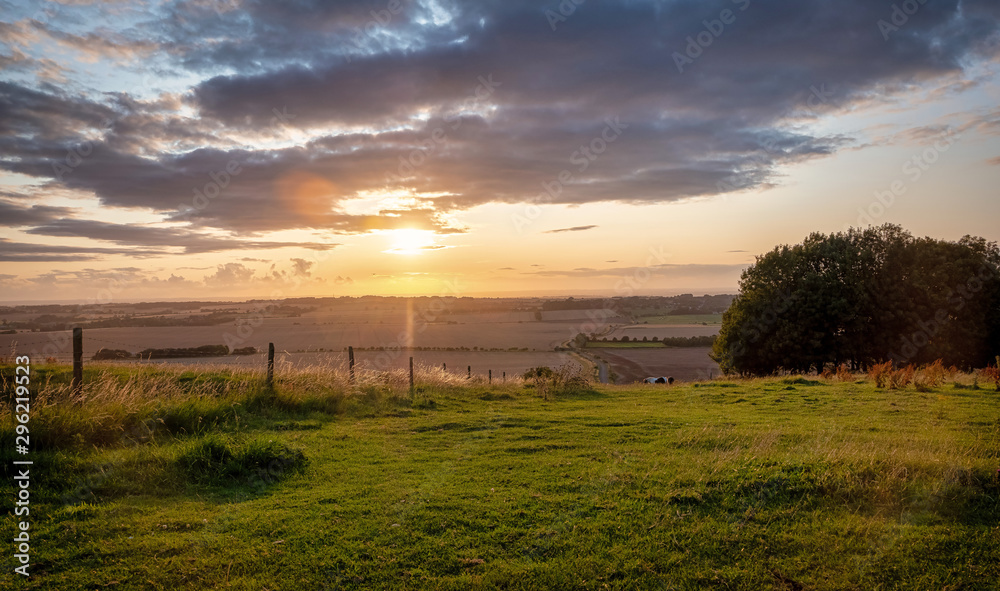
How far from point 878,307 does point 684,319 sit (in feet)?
350

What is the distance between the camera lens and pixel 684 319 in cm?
13825

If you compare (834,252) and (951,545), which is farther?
(834,252)

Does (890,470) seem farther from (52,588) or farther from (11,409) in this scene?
(11,409)

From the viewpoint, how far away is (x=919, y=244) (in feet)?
119

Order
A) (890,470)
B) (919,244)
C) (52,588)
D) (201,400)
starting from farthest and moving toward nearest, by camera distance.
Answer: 1. (919,244)
2. (201,400)
3. (890,470)
4. (52,588)

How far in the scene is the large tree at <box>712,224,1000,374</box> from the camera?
34.1m

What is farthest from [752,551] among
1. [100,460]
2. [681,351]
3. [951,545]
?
[681,351]

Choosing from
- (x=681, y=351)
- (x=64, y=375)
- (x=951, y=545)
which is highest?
(x=64, y=375)

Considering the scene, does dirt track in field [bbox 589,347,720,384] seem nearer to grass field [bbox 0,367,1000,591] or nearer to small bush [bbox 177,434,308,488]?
grass field [bbox 0,367,1000,591]

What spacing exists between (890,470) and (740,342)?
31.3 m

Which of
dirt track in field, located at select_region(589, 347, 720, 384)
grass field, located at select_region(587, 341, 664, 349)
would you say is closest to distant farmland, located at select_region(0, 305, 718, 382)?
dirt track in field, located at select_region(589, 347, 720, 384)

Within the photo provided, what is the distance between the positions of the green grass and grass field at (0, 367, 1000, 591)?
4933 inches

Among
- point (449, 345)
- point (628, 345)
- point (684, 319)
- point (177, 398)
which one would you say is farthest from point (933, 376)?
point (684, 319)

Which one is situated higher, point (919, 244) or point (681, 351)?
point (919, 244)
